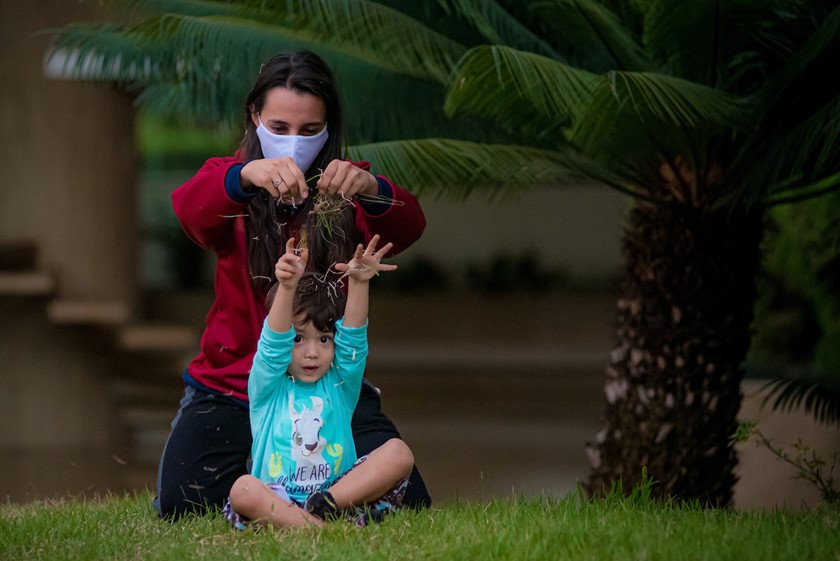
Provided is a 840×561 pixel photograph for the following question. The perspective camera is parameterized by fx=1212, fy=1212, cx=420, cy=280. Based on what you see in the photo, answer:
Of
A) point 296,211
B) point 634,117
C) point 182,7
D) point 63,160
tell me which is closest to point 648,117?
point 634,117

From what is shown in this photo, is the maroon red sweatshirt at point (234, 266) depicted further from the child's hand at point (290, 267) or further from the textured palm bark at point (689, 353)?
the textured palm bark at point (689, 353)

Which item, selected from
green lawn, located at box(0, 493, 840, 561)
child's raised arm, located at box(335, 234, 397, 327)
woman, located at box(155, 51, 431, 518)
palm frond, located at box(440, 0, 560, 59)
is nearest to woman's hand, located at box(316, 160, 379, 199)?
woman, located at box(155, 51, 431, 518)

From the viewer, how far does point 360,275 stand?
3.73 m

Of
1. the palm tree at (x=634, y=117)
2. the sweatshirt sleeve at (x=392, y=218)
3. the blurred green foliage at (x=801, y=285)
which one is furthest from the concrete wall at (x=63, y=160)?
the sweatshirt sleeve at (x=392, y=218)

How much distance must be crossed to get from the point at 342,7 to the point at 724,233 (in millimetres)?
2275

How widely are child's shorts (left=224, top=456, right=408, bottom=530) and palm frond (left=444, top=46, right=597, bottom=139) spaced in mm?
→ 1714

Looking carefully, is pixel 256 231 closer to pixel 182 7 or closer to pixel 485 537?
pixel 485 537

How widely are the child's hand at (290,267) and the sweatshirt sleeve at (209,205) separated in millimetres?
428

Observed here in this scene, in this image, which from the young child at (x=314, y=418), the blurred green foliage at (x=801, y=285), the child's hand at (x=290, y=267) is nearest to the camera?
the child's hand at (x=290, y=267)

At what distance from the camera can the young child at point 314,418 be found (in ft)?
12.1

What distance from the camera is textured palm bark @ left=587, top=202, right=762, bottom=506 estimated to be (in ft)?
20.5

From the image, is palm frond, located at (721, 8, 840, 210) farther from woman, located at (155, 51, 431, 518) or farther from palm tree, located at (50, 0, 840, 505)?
woman, located at (155, 51, 431, 518)

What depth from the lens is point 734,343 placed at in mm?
6359

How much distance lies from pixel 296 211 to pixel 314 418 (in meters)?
0.72
